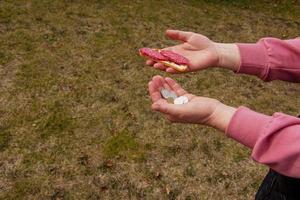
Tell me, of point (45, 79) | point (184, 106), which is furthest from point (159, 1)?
point (184, 106)

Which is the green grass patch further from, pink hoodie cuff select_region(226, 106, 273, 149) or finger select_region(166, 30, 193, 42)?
pink hoodie cuff select_region(226, 106, 273, 149)

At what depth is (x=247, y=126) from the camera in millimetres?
1881

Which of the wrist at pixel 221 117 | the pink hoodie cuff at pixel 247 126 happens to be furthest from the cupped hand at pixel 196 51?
the pink hoodie cuff at pixel 247 126

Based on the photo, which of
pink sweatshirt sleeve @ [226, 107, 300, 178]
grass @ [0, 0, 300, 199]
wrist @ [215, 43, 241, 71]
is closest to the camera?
pink sweatshirt sleeve @ [226, 107, 300, 178]

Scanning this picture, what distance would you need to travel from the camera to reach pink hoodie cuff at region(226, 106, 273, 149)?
72.6 inches

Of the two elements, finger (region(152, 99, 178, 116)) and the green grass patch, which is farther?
the green grass patch

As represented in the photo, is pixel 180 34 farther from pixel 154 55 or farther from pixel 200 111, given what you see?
pixel 200 111

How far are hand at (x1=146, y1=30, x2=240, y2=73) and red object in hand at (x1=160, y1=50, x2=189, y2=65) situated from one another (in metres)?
0.03

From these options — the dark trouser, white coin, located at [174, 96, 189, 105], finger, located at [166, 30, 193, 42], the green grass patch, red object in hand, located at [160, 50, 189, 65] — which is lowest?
the green grass patch

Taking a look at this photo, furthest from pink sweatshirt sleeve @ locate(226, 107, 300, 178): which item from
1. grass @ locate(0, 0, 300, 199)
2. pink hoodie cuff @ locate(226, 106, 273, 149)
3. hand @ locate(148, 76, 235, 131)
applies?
grass @ locate(0, 0, 300, 199)

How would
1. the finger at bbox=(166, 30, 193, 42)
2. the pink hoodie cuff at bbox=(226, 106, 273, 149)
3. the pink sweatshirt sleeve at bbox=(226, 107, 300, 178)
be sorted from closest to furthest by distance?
the pink sweatshirt sleeve at bbox=(226, 107, 300, 178) < the pink hoodie cuff at bbox=(226, 106, 273, 149) < the finger at bbox=(166, 30, 193, 42)

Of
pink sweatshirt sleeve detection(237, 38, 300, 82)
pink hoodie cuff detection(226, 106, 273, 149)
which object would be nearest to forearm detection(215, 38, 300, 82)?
pink sweatshirt sleeve detection(237, 38, 300, 82)

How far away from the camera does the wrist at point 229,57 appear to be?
95.9 inches

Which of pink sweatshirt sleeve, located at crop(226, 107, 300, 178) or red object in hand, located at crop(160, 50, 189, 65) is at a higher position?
pink sweatshirt sleeve, located at crop(226, 107, 300, 178)
